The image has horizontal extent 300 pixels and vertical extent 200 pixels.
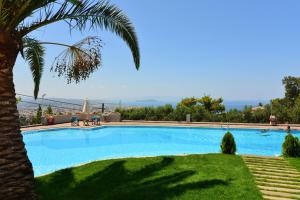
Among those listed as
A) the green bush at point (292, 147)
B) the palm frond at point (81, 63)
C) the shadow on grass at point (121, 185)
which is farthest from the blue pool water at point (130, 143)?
the palm frond at point (81, 63)

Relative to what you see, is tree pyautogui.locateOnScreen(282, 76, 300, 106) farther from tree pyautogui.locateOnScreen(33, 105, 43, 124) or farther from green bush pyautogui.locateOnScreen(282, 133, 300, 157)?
green bush pyautogui.locateOnScreen(282, 133, 300, 157)

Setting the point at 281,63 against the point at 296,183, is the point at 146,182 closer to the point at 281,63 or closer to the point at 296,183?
the point at 296,183

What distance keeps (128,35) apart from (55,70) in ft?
5.82

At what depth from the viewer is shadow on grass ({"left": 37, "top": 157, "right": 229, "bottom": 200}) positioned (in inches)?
266

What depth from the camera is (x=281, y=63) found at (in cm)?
3956

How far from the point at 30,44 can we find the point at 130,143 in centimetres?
1157

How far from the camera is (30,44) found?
776 centimetres

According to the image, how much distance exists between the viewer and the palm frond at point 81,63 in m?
6.55

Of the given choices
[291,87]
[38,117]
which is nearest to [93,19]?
[38,117]

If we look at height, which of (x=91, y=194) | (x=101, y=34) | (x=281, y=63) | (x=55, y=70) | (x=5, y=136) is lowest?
(x=91, y=194)

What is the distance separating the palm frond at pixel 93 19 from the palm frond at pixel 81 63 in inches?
15.4

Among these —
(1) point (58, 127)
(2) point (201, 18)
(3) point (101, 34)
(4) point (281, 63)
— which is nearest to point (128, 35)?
(3) point (101, 34)

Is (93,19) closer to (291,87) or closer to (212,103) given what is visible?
(212,103)

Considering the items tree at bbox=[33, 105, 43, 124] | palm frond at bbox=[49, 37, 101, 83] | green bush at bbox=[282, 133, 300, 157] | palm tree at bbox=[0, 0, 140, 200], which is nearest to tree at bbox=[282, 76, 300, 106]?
tree at bbox=[33, 105, 43, 124]
